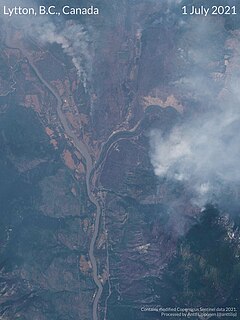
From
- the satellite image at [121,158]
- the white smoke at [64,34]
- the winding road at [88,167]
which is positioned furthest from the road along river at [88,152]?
the white smoke at [64,34]

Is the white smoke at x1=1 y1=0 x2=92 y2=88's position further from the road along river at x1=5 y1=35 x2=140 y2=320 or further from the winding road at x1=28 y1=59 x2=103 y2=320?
the winding road at x1=28 y1=59 x2=103 y2=320

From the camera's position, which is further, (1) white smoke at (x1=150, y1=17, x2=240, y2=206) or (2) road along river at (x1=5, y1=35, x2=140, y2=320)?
(2) road along river at (x1=5, y1=35, x2=140, y2=320)

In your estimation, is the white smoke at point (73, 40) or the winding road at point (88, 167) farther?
the winding road at point (88, 167)

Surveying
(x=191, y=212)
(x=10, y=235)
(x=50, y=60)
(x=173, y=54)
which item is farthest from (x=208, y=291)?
(x=50, y=60)

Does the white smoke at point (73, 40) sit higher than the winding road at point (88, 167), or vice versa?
the white smoke at point (73, 40)

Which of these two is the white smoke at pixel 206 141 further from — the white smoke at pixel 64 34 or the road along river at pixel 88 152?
the white smoke at pixel 64 34

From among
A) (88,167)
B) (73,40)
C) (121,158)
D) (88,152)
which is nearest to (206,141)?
(121,158)

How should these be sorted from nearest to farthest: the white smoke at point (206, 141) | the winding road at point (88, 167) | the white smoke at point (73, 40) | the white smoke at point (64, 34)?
the white smoke at point (206, 141) → the white smoke at point (64, 34) → the white smoke at point (73, 40) → the winding road at point (88, 167)

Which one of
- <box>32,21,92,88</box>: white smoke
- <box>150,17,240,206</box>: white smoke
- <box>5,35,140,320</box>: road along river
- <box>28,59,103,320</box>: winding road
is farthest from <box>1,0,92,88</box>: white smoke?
<box>150,17,240,206</box>: white smoke

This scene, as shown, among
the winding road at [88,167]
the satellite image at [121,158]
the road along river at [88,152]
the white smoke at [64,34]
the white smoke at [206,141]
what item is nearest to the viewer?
the white smoke at [206,141]
